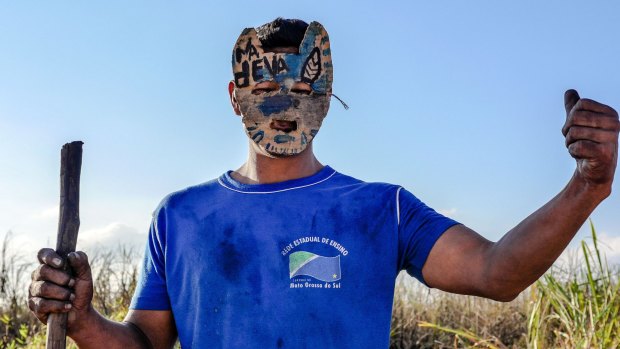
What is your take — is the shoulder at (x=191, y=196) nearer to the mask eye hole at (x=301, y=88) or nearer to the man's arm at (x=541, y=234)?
the mask eye hole at (x=301, y=88)

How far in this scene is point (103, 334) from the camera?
307 centimetres

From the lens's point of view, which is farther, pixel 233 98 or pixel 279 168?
pixel 233 98

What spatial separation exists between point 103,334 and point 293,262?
0.75 meters

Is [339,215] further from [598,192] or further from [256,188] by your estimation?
[598,192]

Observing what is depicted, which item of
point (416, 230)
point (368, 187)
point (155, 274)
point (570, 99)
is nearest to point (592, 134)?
point (570, 99)

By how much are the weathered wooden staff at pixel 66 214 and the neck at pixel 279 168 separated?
611mm

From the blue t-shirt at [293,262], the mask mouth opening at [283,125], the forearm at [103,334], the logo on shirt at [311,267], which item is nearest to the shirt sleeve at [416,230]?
the blue t-shirt at [293,262]

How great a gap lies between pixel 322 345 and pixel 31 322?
590 centimetres

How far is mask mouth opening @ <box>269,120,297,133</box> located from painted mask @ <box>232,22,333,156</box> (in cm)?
1

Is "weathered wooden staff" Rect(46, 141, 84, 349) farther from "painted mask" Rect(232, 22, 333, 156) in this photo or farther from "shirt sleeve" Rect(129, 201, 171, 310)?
"painted mask" Rect(232, 22, 333, 156)

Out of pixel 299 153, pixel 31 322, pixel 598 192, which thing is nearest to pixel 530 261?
pixel 598 192

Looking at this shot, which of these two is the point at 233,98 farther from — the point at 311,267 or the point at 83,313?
the point at 83,313

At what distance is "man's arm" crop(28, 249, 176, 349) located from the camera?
2.79 metres

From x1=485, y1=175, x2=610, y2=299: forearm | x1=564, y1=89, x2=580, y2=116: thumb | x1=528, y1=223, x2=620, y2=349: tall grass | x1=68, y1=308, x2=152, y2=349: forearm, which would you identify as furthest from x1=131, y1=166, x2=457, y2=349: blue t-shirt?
x1=528, y1=223, x2=620, y2=349: tall grass
